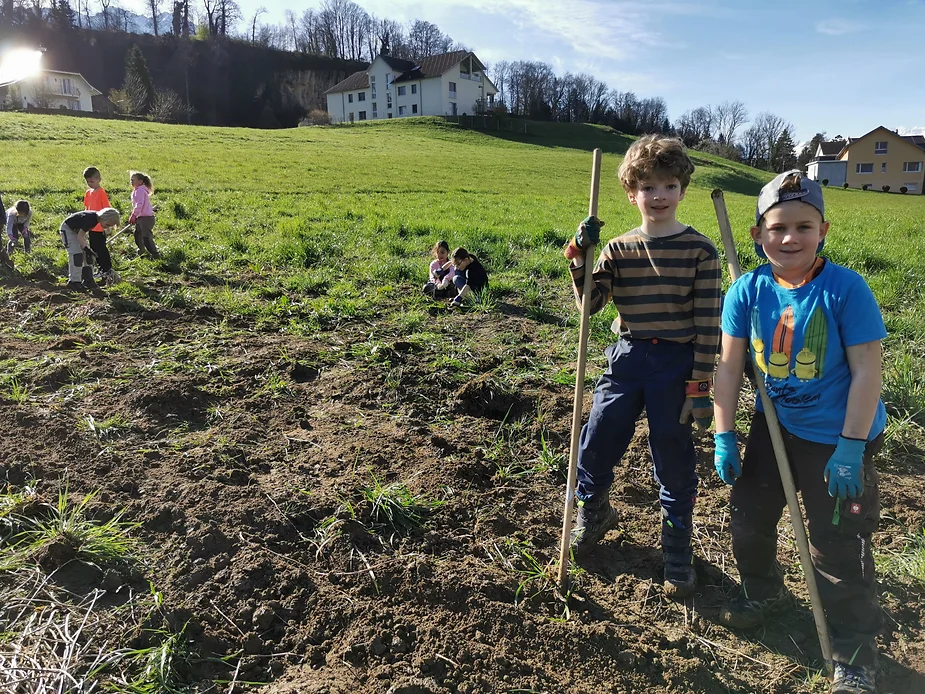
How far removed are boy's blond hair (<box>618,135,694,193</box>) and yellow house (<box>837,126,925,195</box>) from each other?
268ft

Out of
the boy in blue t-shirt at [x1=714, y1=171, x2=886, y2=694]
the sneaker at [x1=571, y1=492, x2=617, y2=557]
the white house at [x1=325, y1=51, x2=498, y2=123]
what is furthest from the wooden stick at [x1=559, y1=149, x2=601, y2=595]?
the white house at [x1=325, y1=51, x2=498, y2=123]

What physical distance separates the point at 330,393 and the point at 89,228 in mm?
5159

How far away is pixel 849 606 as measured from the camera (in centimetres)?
230

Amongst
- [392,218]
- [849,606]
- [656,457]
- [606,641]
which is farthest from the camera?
[392,218]

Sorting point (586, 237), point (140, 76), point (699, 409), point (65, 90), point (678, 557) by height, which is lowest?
point (678, 557)

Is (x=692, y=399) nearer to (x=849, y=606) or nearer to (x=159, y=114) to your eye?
(x=849, y=606)

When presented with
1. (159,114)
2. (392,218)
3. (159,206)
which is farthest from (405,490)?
(159,114)

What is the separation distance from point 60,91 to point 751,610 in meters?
85.4

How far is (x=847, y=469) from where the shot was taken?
6.97 ft

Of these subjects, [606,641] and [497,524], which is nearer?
[606,641]

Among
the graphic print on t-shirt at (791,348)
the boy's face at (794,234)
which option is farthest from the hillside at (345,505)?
the boy's face at (794,234)

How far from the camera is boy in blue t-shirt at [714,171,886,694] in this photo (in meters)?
2.11

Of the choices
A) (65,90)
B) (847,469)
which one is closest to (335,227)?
(847,469)

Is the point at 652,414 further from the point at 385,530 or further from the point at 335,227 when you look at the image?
the point at 335,227
